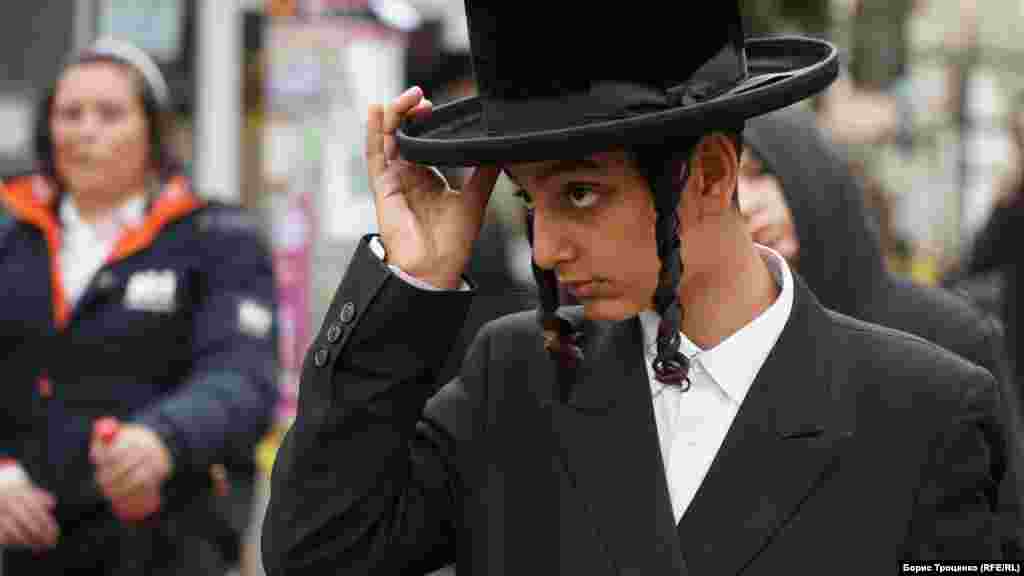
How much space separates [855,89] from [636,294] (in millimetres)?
10103

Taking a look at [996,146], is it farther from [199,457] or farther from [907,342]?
[907,342]

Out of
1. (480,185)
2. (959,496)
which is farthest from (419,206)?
(959,496)

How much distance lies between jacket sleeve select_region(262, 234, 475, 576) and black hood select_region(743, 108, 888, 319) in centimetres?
176

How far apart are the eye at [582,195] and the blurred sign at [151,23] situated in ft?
21.1

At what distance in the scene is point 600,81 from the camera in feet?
8.30

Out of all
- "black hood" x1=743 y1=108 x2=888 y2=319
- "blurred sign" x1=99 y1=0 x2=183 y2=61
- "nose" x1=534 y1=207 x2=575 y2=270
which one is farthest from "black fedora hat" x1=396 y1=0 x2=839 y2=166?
"blurred sign" x1=99 y1=0 x2=183 y2=61

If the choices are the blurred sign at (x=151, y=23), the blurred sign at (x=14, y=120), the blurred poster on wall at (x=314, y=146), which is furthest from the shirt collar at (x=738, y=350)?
the blurred sign at (x=14, y=120)

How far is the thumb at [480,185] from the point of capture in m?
2.76

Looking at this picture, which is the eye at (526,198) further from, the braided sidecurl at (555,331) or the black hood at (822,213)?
the black hood at (822,213)

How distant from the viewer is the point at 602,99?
252 cm

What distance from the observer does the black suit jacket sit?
2.62 m

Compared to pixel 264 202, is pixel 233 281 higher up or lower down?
higher up

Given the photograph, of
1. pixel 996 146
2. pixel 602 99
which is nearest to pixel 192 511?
pixel 602 99

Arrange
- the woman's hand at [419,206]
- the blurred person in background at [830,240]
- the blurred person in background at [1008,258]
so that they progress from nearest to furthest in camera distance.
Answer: the woman's hand at [419,206] < the blurred person in background at [830,240] < the blurred person in background at [1008,258]
